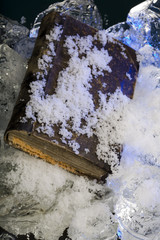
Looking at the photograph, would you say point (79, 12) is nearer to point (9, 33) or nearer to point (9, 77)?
point (9, 33)

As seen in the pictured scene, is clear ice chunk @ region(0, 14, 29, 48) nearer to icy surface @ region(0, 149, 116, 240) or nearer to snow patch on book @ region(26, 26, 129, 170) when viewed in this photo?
snow patch on book @ region(26, 26, 129, 170)

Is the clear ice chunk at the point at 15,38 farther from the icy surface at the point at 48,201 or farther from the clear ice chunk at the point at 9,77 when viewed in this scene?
the icy surface at the point at 48,201

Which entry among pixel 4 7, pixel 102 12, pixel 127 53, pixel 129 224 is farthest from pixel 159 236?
pixel 4 7

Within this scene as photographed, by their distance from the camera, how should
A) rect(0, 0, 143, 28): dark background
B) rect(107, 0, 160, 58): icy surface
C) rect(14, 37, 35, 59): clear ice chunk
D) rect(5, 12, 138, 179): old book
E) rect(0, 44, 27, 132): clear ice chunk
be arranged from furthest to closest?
rect(0, 0, 143, 28): dark background → rect(107, 0, 160, 58): icy surface → rect(14, 37, 35, 59): clear ice chunk → rect(0, 44, 27, 132): clear ice chunk → rect(5, 12, 138, 179): old book

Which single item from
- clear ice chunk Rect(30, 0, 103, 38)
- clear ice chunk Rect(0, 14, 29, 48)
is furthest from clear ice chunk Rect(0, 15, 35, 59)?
clear ice chunk Rect(30, 0, 103, 38)

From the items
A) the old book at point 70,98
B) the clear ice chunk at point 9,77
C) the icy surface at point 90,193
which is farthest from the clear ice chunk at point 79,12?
the icy surface at point 90,193

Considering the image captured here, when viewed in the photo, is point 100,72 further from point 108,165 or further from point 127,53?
point 108,165
